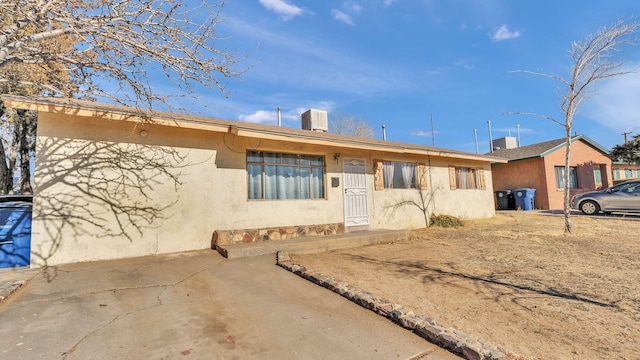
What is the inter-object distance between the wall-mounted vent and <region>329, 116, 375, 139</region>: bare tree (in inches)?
637

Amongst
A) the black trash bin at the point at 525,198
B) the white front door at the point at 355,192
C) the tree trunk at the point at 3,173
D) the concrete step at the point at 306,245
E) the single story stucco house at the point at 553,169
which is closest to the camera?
the concrete step at the point at 306,245

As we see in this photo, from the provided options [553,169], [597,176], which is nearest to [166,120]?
[553,169]

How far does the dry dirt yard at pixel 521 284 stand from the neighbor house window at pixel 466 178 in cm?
402

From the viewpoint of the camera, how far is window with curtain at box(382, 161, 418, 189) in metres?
10.1

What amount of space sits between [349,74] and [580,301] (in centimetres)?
1283

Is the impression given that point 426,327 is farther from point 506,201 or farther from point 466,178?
point 506,201

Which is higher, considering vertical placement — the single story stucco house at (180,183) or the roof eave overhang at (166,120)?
the roof eave overhang at (166,120)

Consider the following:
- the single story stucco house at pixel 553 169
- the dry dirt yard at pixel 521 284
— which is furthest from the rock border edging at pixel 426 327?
the single story stucco house at pixel 553 169

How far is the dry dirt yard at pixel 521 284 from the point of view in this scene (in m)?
2.74

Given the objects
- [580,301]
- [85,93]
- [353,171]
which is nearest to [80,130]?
[85,93]

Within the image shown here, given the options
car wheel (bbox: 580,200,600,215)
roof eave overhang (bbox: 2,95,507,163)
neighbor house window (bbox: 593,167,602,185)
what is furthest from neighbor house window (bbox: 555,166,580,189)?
roof eave overhang (bbox: 2,95,507,163)

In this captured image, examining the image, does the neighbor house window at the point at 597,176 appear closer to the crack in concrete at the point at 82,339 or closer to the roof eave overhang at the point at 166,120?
the roof eave overhang at the point at 166,120

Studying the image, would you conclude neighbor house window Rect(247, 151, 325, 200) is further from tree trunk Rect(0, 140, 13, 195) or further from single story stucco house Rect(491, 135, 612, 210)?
tree trunk Rect(0, 140, 13, 195)

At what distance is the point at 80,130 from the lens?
566 centimetres
